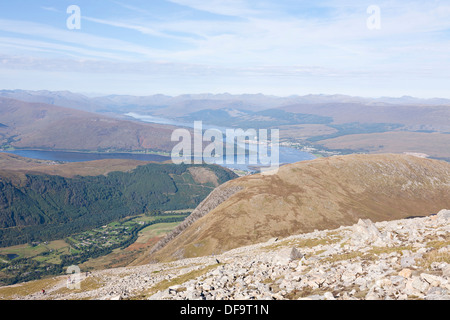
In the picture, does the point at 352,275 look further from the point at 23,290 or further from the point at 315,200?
the point at 315,200

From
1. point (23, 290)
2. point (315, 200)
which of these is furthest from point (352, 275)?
point (315, 200)

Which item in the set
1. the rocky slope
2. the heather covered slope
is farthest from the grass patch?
the rocky slope

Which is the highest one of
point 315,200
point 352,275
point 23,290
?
point 352,275

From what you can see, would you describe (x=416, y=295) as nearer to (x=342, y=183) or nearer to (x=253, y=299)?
(x=253, y=299)

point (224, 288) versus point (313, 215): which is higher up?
point (224, 288)

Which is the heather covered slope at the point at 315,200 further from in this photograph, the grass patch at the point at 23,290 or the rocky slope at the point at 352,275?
the rocky slope at the point at 352,275

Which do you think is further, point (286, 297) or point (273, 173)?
point (273, 173)

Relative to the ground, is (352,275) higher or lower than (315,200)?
higher

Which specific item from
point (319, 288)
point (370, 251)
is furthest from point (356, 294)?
point (370, 251)
